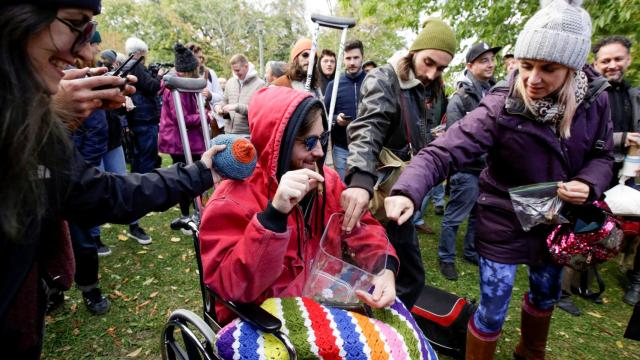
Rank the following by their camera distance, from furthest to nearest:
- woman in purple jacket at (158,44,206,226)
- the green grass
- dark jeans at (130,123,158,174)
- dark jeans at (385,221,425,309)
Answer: dark jeans at (130,123,158,174)
woman in purple jacket at (158,44,206,226)
the green grass
dark jeans at (385,221,425,309)

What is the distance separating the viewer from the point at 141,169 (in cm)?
499

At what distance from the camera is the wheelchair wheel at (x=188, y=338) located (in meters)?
1.63

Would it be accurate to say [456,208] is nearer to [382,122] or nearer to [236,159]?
[382,122]

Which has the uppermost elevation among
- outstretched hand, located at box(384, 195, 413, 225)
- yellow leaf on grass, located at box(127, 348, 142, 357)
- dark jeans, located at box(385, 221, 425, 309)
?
outstretched hand, located at box(384, 195, 413, 225)

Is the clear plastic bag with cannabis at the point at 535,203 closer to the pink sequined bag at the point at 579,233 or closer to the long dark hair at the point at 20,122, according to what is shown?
the pink sequined bag at the point at 579,233

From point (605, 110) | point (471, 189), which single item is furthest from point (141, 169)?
point (605, 110)

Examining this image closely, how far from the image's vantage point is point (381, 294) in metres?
1.66

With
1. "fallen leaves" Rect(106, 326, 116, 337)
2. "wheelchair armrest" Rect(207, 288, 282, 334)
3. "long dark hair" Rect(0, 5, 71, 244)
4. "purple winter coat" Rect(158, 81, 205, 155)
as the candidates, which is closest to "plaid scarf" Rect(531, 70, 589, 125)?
"wheelchair armrest" Rect(207, 288, 282, 334)

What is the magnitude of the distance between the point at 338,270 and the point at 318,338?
359 mm

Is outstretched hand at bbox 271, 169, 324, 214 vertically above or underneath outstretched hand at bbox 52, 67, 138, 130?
underneath

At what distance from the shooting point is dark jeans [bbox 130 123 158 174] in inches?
190

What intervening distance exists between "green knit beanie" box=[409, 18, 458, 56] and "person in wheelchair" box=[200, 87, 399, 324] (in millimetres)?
993

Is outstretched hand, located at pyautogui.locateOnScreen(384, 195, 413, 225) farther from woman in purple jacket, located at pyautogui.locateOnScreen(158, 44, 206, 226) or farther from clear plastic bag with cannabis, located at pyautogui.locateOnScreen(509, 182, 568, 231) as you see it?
woman in purple jacket, located at pyautogui.locateOnScreen(158, 44, 206, 226)

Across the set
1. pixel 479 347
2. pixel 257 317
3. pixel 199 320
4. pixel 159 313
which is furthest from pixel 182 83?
pixel 479 347
